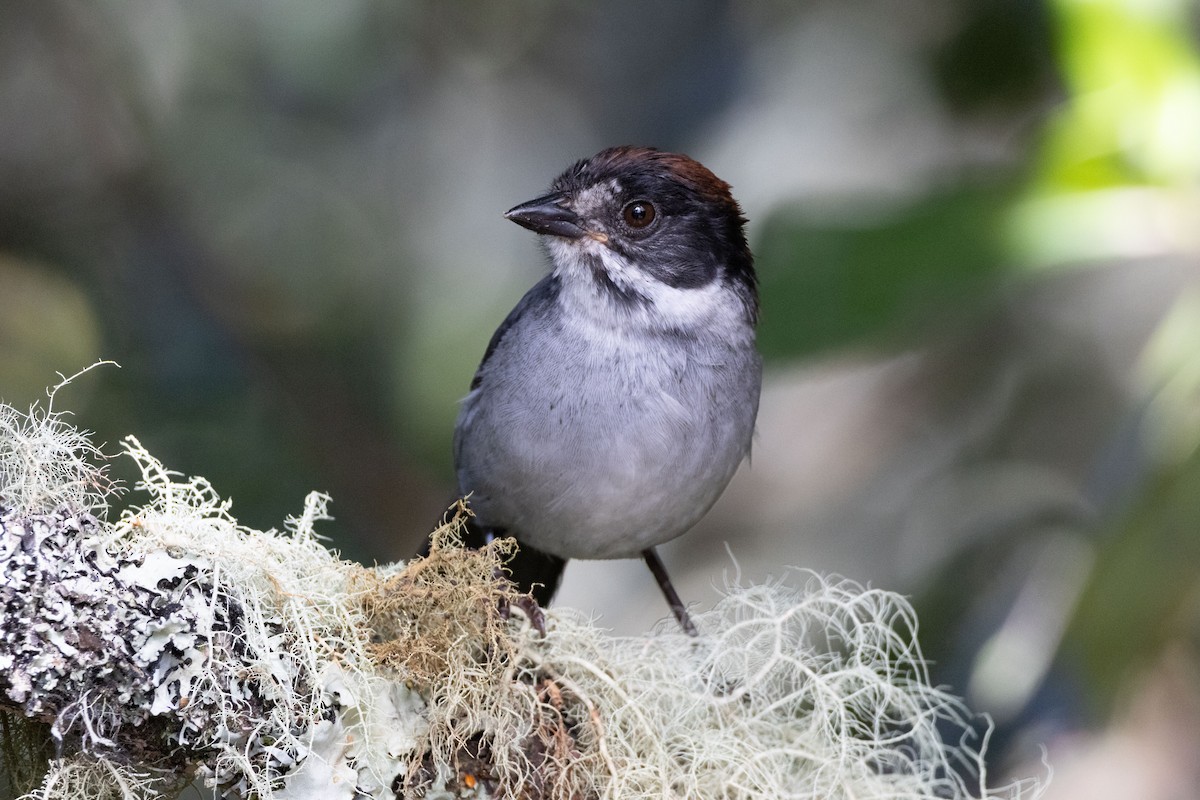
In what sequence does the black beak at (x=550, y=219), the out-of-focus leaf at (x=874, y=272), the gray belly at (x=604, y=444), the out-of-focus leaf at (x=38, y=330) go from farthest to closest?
the out-of-focus leaf at (x=38, y=330) < the out-of-focus leaf at (x=874, y=272) < the black beak at (x=550, y=219) < the gray belly at (x=604, y=444)

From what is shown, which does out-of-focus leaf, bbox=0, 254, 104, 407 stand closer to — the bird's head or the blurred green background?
the blurred green background

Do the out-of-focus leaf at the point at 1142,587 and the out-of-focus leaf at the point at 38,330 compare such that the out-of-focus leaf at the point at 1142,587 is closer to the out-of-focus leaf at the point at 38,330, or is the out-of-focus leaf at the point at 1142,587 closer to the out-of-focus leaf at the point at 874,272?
the out-of-focus leaf at the point at 874,272

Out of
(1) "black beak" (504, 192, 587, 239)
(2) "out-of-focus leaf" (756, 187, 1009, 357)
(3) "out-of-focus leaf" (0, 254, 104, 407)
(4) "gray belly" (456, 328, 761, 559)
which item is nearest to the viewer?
(4) "gray belly" (456, 328, 761, 559)

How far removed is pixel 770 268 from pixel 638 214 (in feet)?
1.88

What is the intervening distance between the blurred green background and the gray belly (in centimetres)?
46

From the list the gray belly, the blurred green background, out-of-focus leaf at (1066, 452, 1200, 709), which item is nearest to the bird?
the gray belly

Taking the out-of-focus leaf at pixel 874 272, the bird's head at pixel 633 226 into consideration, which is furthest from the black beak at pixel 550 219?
the out-of-focus leaf at pixel 874 272

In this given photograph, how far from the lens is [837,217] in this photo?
10.2 ft

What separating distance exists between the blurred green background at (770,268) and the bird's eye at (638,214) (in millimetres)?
519

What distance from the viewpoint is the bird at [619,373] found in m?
2.45

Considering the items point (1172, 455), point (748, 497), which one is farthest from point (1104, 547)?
point (748, 497)

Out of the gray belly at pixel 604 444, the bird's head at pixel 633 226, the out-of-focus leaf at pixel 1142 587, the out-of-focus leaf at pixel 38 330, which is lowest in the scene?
the out-of-focus leaf at pixel 1142 587

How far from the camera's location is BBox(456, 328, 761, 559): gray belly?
2.43m

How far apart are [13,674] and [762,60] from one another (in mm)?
3687
